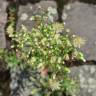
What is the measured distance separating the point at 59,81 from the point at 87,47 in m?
0.27

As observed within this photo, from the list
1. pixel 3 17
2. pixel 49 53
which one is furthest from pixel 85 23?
pixel 3 17

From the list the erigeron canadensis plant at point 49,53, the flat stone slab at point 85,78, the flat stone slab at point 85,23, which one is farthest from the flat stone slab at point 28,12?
the flat stone slab at point 85,78

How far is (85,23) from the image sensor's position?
2.80 m

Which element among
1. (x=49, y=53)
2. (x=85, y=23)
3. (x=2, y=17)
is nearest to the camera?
(x=49, y=53)

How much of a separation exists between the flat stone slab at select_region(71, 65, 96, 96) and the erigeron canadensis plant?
6 centimetres

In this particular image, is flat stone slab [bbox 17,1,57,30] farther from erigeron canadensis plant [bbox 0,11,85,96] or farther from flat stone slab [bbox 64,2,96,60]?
flat stone slab [bbox 64,2,96,60]

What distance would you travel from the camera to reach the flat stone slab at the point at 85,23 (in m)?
2.78

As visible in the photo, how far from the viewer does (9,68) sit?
2.79m

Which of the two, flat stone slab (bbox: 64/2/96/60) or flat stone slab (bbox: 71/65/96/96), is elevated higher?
flat stone slab (bbox: 64/2/96/60)

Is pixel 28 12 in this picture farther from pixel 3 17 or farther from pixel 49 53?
pixel 49 53

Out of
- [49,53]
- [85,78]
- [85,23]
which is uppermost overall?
[85,23]

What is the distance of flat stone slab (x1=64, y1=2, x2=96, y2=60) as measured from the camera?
9.11ft

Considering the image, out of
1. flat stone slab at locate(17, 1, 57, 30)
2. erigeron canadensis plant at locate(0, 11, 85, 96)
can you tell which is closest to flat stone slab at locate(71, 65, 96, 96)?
erigeron canadensis plant at locate(0, 11, 85, 96)

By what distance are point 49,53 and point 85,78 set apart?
273 mm
